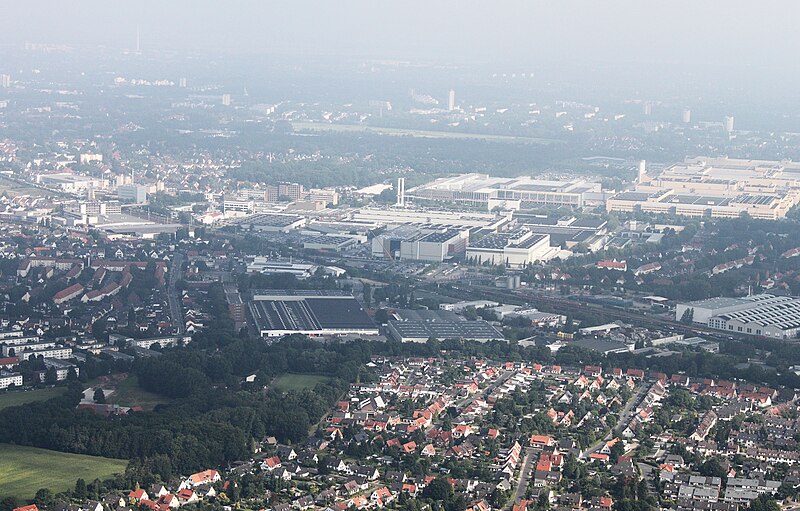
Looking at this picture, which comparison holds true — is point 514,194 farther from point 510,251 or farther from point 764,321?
point 764,321

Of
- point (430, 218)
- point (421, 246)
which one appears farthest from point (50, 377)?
point (430, 218)

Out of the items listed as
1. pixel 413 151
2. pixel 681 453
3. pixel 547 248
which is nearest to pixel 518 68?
pixel 413 151

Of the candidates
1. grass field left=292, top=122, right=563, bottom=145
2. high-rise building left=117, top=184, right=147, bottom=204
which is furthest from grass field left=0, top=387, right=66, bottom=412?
grass field left=292, top=122, right=563, bottom=145

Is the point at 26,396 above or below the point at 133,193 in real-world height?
above

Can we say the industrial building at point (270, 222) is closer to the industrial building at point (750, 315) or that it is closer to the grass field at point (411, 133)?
the industrial building at point (750, 315)

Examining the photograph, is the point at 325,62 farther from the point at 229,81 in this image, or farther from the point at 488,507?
the point at 488,507

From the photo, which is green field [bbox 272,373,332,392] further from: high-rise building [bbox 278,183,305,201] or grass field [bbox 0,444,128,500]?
high-rise building [bbox 278,183,305,201]
